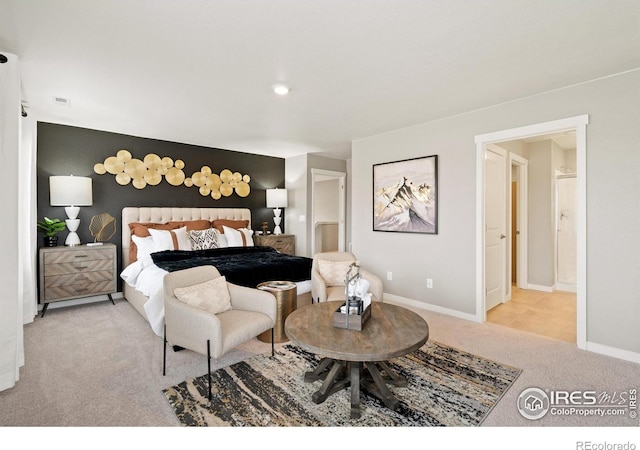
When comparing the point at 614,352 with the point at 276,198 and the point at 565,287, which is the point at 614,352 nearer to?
the point at 565,287

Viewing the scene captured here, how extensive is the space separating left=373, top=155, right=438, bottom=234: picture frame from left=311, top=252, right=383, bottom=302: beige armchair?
1.08 m

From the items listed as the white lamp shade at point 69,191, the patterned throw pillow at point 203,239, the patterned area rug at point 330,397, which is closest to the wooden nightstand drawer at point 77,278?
the white lamp shade at point 69,191

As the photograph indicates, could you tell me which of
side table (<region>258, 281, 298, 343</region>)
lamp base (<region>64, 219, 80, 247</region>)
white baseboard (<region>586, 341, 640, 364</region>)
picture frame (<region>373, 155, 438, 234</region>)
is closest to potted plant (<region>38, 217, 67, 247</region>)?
lamp base (<region>64, 219, 80, 247</region>)

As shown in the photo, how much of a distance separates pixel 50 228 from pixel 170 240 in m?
1.44

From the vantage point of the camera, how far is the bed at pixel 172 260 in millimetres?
3230

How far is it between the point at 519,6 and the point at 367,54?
0.96 meters

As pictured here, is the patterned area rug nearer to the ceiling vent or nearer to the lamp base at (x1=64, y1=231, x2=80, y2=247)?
the lamp base at (x1=64, y1=231, x2=80, y2=247)

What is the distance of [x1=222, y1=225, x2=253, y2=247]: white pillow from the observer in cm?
488

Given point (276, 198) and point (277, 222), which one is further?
point (277, 222)

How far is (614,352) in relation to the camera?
2.72 meters

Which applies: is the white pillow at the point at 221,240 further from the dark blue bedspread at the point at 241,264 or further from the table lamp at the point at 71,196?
the table lamp at the point at 71,196

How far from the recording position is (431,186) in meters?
4.01

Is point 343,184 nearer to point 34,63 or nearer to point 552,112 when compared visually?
point 552,112

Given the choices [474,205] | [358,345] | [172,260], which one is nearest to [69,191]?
[172,260]
